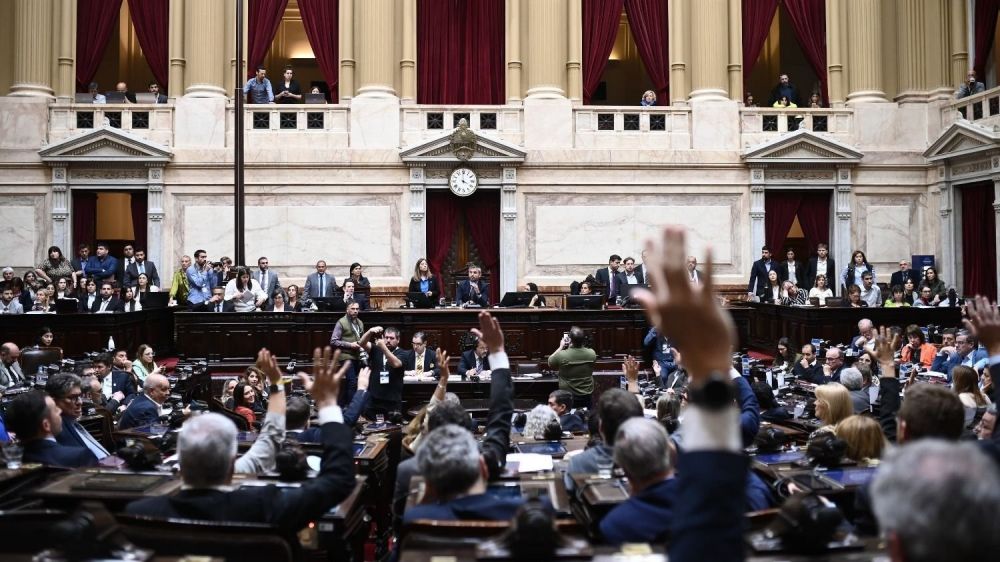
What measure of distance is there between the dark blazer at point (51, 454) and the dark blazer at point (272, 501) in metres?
1.45

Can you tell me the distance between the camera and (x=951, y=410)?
320 cm

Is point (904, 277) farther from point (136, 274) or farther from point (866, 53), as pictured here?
point (136, 274)

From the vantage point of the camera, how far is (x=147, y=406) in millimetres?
7312

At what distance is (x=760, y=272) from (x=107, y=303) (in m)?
11.8

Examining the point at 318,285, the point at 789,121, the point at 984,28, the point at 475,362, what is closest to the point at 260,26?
the point at 318,285

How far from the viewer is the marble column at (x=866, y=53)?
18156 mm

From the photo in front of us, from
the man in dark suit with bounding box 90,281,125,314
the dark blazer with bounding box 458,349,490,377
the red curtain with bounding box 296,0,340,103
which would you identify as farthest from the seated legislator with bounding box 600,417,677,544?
the red curtain with bounding box 296,0,340,103

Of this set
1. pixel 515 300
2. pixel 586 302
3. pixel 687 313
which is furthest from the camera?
pixel 515 300

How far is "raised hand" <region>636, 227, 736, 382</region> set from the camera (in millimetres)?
1662

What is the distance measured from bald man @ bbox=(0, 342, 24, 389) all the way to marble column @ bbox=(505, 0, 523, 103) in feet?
37.1

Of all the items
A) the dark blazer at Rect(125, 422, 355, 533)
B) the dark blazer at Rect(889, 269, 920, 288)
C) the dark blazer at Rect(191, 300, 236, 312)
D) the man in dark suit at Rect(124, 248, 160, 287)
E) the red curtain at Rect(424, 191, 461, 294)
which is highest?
the red curtain at Rect(424, 191, 461, 294)

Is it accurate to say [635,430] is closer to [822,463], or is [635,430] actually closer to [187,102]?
[822,463]

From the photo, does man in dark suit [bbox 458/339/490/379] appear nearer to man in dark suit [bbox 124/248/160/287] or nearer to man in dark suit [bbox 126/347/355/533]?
man in dark suit [bbox 126/347/355/533]

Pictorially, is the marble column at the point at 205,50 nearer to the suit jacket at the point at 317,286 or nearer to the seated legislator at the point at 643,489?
the suit jacket at the point at 317,286
